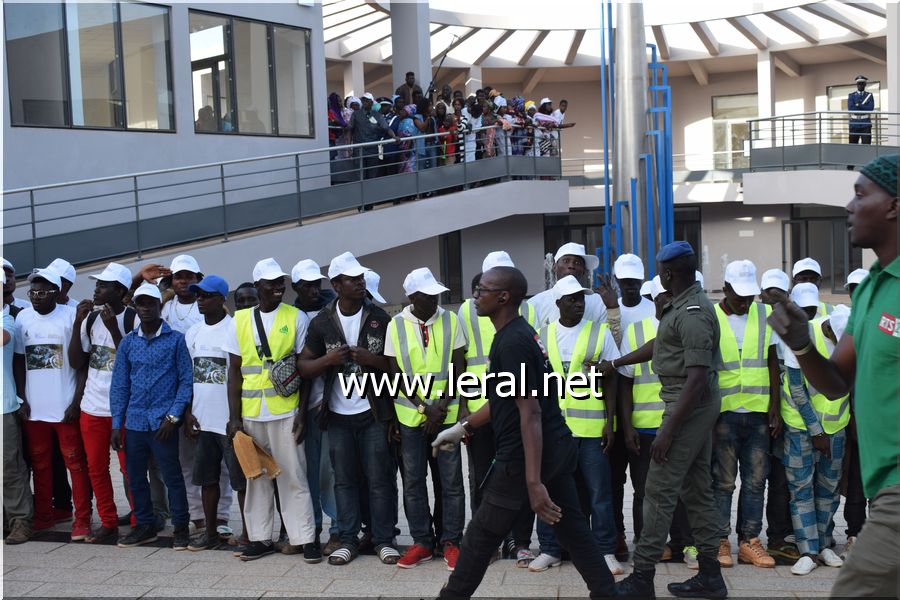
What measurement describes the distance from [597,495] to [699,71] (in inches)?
1103

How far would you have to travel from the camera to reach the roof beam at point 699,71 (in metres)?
31.2

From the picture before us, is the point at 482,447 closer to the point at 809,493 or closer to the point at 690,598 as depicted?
the point at 690,598

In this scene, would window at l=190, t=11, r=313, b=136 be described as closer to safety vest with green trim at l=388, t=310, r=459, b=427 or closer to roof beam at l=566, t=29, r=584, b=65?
safety vest with green trim at l=388, t=310, r=459, b=427

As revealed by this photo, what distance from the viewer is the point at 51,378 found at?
7.08 metres

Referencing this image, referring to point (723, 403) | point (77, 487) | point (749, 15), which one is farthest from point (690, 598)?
point (749, 15)

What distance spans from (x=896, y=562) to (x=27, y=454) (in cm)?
639

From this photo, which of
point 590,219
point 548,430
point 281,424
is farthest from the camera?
point 590,219

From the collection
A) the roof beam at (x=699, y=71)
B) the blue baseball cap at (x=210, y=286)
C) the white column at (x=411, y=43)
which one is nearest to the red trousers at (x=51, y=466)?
the blue baseball cap at (x=210, y=286)

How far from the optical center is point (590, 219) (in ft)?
98.3

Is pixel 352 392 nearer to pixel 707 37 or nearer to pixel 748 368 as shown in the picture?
pixel 748 368

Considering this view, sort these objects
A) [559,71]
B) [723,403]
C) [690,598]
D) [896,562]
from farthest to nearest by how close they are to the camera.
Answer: [559,71] < [723,403] < [690,598] < [896,562]

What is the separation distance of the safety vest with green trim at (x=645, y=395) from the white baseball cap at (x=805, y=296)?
0.99 meters

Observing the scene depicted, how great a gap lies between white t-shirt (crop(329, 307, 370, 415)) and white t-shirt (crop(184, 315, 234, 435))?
32.1 inches

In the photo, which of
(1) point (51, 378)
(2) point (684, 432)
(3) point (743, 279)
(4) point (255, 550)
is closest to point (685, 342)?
(2) point (684, 432)
